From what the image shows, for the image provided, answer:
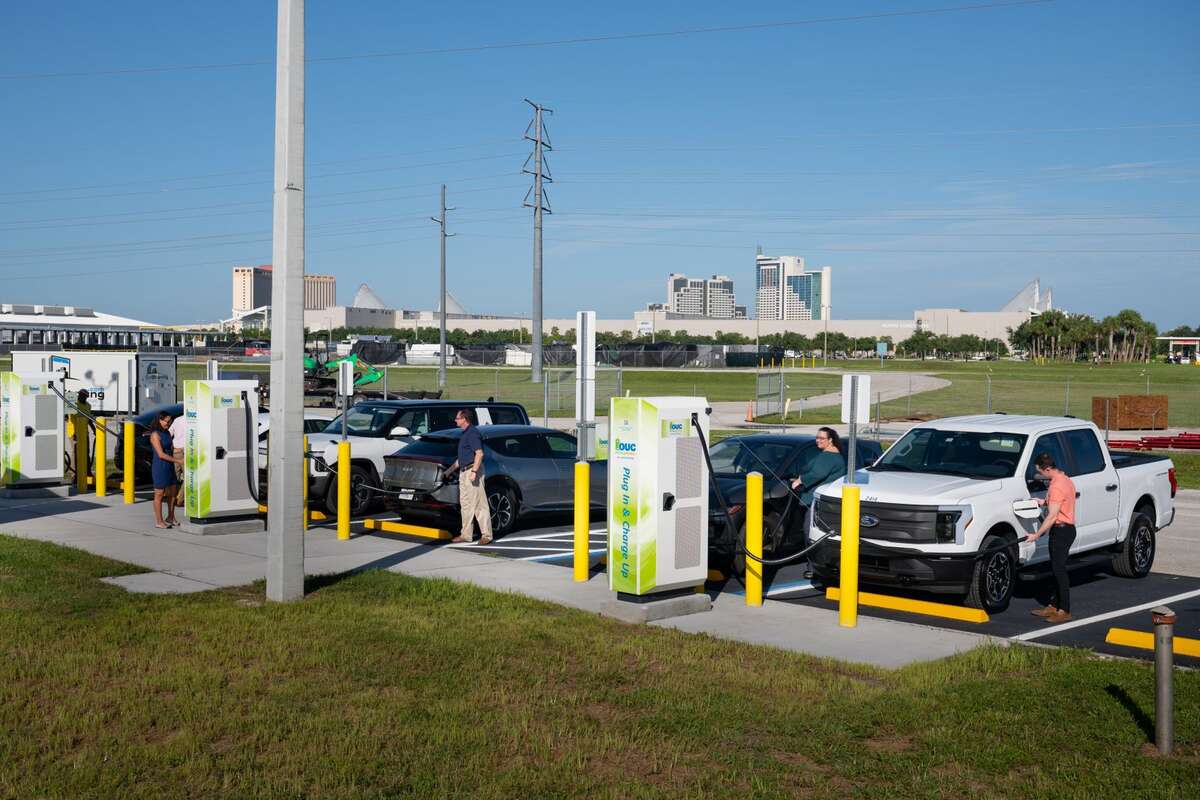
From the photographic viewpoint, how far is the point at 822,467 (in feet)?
45.5

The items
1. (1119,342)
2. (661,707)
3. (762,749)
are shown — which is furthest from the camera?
(1119,342)

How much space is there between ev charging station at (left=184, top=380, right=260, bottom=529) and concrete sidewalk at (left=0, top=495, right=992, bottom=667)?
0.42 m

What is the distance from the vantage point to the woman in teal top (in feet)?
43.9

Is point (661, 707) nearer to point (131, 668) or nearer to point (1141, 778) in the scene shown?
point (1141, 778)

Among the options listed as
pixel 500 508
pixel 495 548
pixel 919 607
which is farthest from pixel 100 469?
pixel 919 607

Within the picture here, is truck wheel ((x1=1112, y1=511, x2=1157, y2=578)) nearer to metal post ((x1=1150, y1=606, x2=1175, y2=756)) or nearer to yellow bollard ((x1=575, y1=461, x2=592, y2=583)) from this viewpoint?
yellow bollard ((x1=575, y1=461, x2=592, y2=583))

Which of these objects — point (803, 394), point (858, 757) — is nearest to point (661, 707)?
point (858, 757)

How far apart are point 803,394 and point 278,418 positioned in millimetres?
49026

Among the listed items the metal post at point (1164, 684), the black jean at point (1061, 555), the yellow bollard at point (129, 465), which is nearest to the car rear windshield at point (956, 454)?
the black jean at point (1061, 555)

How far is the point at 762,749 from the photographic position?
6.94 meters

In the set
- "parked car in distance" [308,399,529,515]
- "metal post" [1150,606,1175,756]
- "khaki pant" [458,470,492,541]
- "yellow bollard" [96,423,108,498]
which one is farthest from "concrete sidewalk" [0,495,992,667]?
"metal post" [1150,606,1175,756]

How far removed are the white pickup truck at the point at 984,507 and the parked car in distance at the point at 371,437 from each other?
290 inches

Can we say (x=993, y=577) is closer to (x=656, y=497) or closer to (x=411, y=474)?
(x=656, y=497)

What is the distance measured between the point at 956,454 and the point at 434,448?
6.81 m
